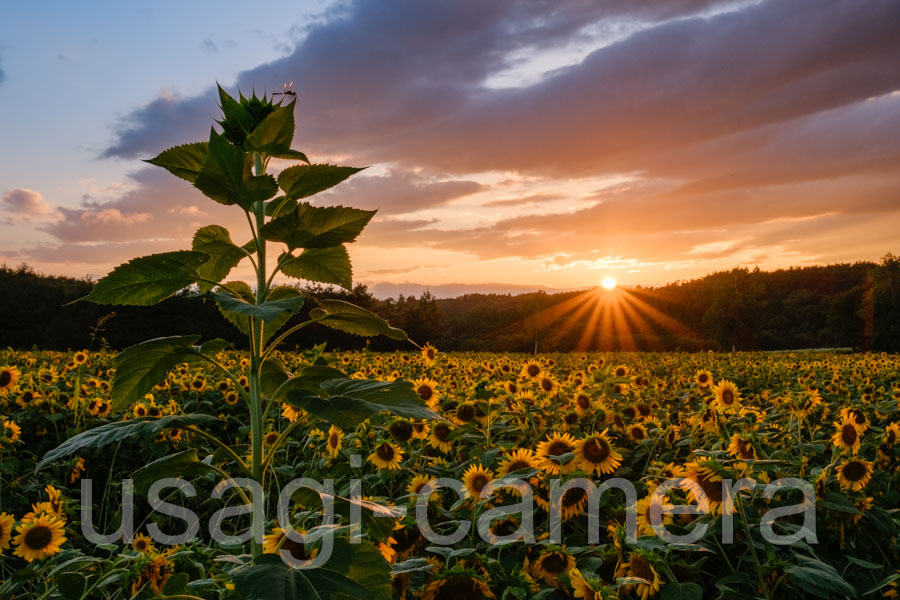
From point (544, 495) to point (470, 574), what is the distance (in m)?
0.90

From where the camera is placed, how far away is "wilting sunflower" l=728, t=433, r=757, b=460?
2.50m

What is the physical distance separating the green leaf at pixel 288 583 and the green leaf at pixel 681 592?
949mm

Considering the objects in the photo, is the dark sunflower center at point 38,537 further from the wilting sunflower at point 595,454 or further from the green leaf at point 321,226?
the wilting sunflower at point 595,454

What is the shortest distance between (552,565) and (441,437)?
137 cm

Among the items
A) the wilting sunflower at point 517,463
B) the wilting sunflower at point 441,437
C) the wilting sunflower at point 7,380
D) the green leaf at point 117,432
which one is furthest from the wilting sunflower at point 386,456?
the wilting sunflower at point 7,380

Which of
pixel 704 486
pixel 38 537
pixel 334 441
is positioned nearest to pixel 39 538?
pixel 38 537

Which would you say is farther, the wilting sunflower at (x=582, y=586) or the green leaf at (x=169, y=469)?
the wilting sunflower at (x=582, y=586)

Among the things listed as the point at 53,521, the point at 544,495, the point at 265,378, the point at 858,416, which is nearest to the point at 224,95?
the point at 265,378

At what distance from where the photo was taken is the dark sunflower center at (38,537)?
7.81 feet

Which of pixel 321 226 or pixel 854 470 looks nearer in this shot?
pixel 321 226

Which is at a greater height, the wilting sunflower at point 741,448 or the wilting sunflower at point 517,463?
the wilting sunflower at point 741,448

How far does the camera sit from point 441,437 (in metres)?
3.14

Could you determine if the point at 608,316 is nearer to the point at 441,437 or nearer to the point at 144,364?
the point at 441,437

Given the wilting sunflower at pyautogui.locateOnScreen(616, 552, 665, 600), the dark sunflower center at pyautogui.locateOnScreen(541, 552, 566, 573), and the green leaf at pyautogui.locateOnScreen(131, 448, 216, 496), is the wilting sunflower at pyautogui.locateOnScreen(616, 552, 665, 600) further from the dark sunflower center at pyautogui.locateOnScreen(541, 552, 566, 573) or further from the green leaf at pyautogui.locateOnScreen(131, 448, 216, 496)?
the green leaf at pyautogui.locateOnScreen(131, 448, 216, 496)
